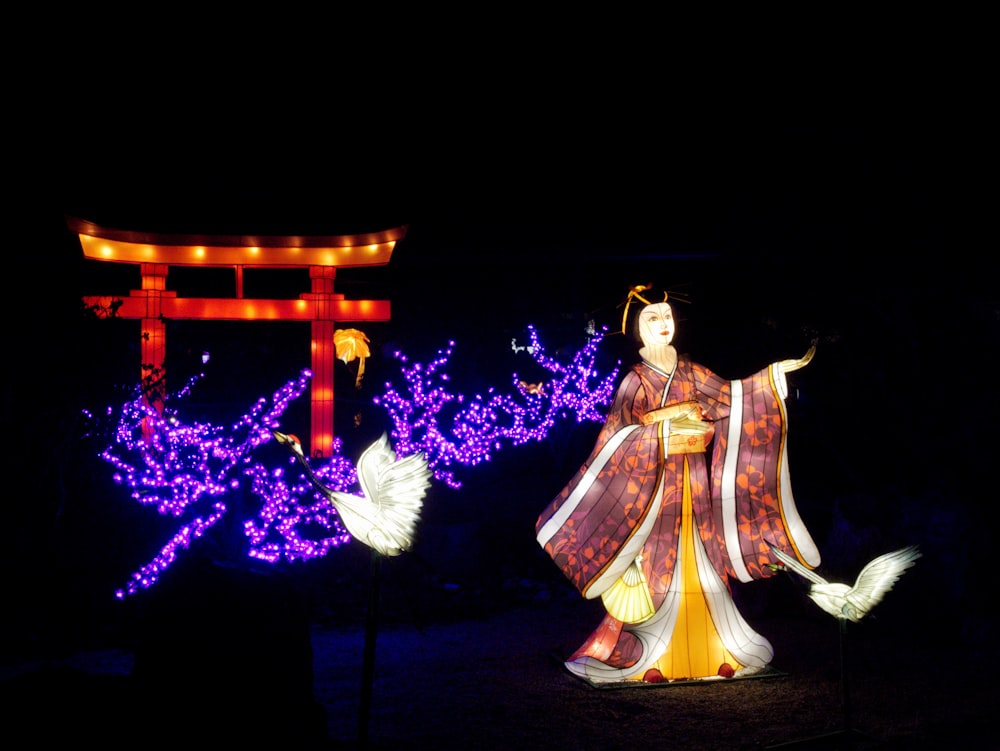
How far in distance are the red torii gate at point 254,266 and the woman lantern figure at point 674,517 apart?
3683 mm

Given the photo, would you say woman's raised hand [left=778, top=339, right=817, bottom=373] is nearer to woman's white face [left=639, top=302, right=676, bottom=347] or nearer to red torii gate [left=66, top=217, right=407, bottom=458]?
woman's white face [left=639, top=302, right=676, bottom=347]

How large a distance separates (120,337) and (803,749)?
5934mm

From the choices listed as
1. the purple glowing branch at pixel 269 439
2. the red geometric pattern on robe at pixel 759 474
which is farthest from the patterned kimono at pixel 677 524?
the purple glowing branch at pixel 269 439

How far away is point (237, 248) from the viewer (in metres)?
9.29

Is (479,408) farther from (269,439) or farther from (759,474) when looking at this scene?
(759,474)

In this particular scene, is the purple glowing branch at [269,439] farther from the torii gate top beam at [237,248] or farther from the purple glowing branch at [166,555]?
the torii gate top beam at [237,248]

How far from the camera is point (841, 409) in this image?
10.2m

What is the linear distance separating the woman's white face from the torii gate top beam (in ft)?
11.5

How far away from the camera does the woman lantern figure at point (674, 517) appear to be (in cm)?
636

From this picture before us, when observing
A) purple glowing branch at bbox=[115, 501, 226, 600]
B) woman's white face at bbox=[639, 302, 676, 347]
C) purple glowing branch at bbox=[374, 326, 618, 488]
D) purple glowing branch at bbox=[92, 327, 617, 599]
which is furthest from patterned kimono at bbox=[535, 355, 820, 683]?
purple glowing branch at bbox=[374, 326, 618, 488]

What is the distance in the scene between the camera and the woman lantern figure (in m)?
6.36

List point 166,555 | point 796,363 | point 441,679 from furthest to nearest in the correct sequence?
1. point 166,555
2. point 441,679
3. point 796,363

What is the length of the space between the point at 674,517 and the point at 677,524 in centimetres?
5

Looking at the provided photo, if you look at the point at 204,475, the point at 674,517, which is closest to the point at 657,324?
the point at 674,517
